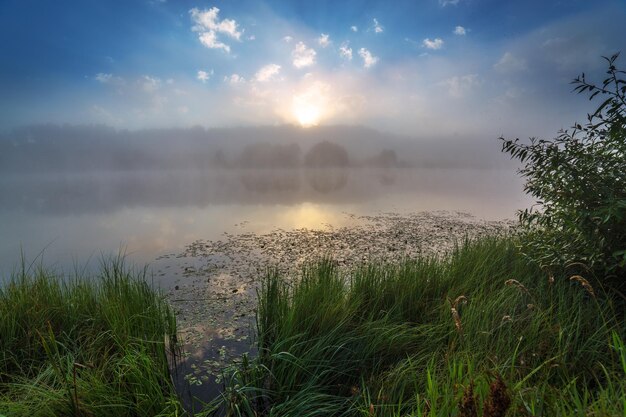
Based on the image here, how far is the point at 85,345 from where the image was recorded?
423 centimetres

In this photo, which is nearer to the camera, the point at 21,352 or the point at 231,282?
the point at 21,352

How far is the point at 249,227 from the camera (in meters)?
15.8

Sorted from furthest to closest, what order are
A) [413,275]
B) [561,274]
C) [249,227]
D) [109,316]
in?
[249,227]
[413,275]
[561,274]
[109,316]

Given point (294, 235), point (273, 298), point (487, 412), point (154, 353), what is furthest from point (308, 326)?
point (294, 235)

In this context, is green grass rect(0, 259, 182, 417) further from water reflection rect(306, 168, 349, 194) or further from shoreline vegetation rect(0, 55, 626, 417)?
water reflection rect(306, 168, 349, 194)

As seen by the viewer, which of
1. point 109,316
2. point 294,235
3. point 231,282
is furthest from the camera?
point 294,235

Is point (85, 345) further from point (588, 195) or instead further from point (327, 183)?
point (327, 183)

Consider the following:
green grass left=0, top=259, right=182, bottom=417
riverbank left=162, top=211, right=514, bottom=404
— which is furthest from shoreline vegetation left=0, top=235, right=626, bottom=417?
riverbank left=162, top=211, right=514, bottom=404

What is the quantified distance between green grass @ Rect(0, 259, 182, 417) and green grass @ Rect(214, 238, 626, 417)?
1.01 meters

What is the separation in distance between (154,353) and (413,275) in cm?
448

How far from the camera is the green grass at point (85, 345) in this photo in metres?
3.01

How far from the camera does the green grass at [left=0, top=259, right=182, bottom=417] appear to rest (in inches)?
119

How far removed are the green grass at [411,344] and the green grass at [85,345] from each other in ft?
3.32

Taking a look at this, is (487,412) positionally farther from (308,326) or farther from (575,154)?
(575,154)
